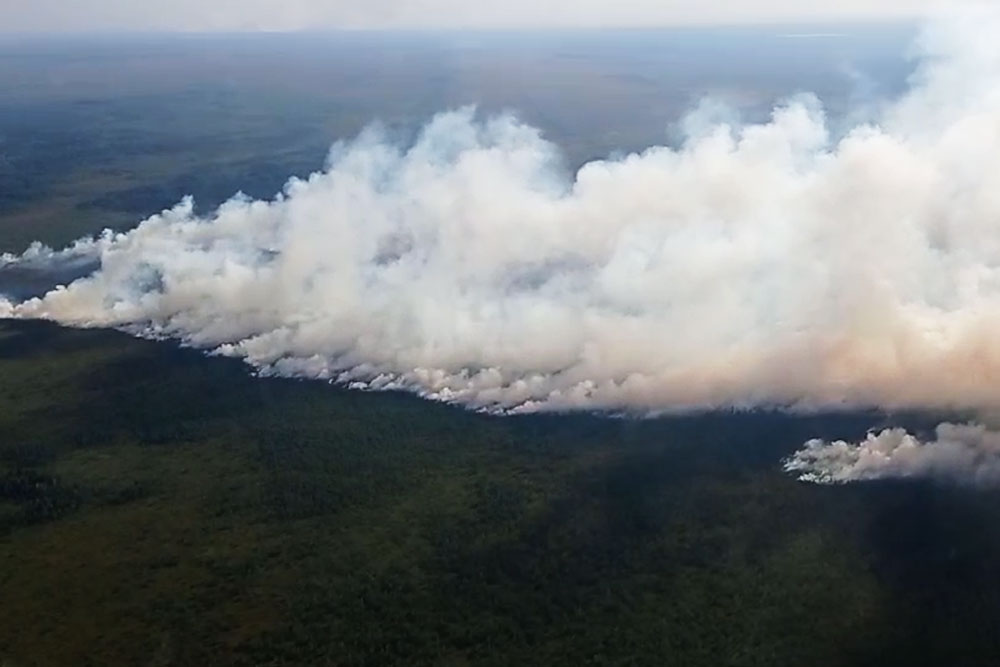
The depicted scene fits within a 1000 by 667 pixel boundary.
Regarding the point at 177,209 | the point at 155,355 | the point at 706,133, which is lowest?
the point at 155,355

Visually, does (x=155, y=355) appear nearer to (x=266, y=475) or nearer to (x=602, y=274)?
(x=266, y=475)

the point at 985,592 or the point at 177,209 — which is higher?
the point at 177,209

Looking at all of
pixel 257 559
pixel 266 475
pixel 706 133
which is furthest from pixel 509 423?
pixel 706 133

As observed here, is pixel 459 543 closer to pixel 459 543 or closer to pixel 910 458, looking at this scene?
pixel 459 543

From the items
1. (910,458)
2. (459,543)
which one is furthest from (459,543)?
(910,458)

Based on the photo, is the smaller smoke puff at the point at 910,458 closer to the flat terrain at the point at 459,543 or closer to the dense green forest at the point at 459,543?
the flat terrain at the point at 459,543
